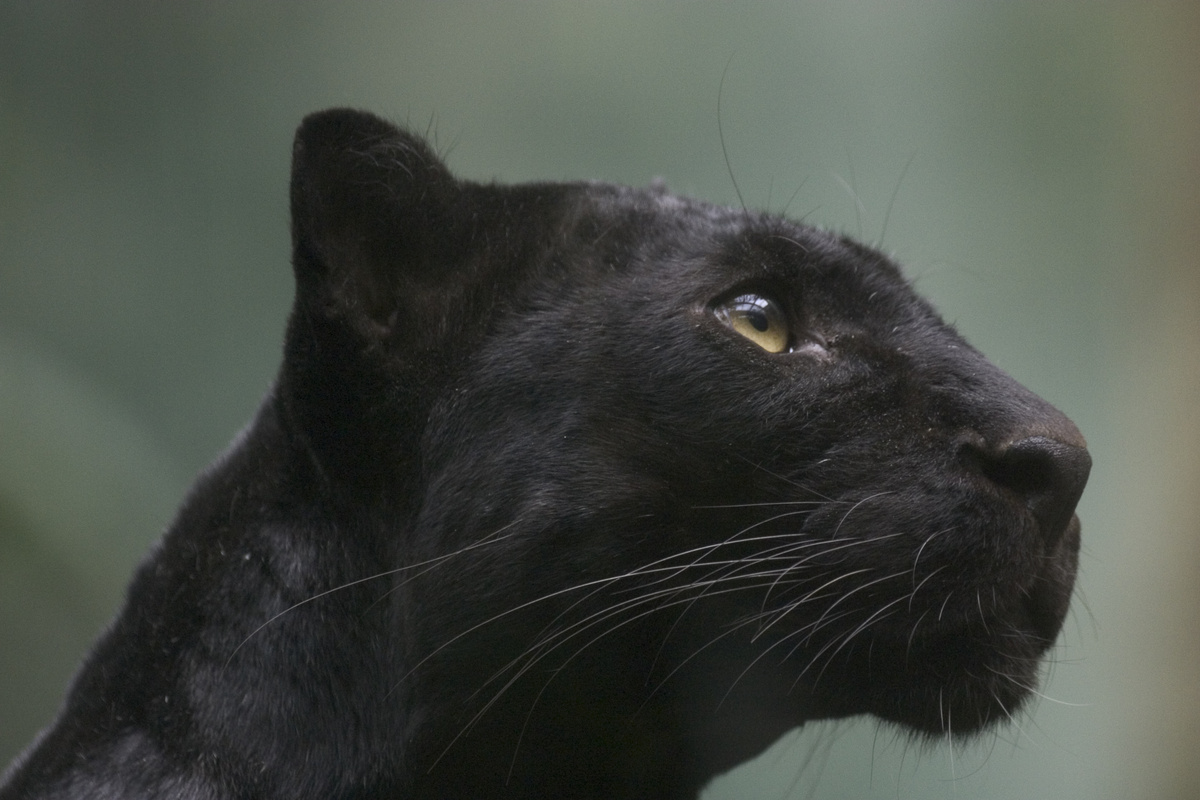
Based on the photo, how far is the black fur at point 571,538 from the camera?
159 cm

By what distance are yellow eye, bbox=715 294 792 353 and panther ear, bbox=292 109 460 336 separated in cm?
52

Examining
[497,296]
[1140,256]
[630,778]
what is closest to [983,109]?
[1140,256]

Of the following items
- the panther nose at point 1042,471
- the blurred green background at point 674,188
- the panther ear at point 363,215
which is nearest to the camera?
the panther nose at point 1042,471

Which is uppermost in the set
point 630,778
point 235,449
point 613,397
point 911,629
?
point 613,397

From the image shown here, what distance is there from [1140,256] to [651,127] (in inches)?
51.4

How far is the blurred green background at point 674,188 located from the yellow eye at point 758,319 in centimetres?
104

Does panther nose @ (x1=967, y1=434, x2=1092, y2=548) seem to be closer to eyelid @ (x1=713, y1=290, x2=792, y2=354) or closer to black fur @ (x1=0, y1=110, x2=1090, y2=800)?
black fur @ (x1=0, y1=110, x2=1090, y2=800)

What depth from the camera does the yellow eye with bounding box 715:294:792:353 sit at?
1767 mm

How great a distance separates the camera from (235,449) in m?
1.96

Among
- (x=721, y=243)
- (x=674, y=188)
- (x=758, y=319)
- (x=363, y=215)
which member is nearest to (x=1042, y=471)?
(x=758, y=319)

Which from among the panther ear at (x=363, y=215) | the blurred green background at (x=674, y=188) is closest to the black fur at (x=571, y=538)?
the panther ear at (x=363, y=215)

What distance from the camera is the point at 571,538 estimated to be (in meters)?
1.64

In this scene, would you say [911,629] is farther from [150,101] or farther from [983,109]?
[150,101]

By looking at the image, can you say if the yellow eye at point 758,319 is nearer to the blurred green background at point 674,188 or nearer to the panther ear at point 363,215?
the panther ear at point 363,215
